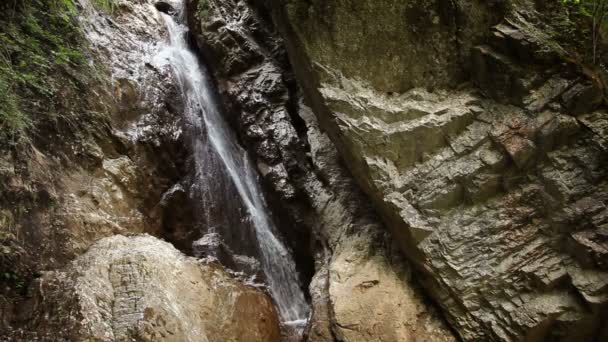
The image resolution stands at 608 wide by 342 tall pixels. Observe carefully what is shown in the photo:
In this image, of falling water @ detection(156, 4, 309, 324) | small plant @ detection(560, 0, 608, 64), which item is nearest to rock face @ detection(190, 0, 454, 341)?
falling water @ detection(156, 4, 309, 324)

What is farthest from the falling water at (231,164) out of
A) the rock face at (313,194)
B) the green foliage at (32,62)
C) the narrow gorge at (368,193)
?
the green foliage at (32,62)

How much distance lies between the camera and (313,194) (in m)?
8.27

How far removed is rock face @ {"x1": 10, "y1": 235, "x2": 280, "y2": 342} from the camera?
175 inches

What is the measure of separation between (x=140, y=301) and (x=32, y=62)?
443cm

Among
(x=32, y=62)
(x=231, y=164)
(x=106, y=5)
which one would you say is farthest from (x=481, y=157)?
(x=106, y=5)

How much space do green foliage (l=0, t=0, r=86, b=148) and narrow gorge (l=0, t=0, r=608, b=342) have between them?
3 centimetres

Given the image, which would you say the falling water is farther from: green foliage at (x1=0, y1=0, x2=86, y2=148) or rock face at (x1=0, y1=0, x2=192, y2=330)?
green foliage at (x1=0, y1=0, x2=86, y2=148)

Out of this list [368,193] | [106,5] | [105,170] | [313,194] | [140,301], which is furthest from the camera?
[106,5]

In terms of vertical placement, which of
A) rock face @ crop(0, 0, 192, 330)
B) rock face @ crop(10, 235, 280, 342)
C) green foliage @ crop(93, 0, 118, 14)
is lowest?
rock face @ crop(10, 235, 280, 342)

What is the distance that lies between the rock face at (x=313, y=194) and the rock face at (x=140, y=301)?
1.18 m

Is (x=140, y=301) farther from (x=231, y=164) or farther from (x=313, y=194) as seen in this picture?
(x=231, y=164)

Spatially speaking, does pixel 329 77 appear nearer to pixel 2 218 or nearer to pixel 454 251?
pixel 454 251

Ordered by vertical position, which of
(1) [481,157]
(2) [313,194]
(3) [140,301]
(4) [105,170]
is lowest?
(3) [140,301]

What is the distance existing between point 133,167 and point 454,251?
5765mm
